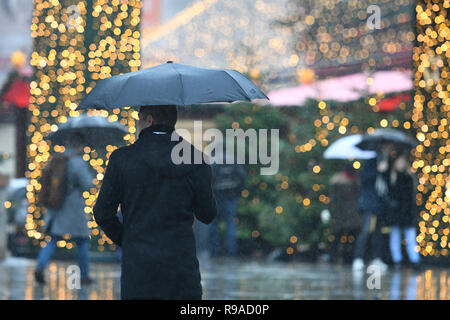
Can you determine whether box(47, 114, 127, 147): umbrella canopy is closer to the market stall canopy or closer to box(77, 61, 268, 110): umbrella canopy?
the market stall canopy

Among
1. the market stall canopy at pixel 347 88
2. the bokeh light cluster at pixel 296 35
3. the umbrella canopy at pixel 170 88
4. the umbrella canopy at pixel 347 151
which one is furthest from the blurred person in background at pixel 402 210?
the bokeh light cluster at pixel 296 35

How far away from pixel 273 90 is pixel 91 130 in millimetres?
9434

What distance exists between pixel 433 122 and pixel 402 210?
1.43 m

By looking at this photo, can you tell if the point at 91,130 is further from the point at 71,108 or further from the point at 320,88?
the point at 320,88

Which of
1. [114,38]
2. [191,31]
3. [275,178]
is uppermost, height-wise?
[191,31]

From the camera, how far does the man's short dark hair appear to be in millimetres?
5723

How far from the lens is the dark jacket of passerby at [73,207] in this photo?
1150cm

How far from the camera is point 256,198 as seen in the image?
17359mm

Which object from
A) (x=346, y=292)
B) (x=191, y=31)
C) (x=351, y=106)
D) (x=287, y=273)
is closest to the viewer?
(x=346, y=292)

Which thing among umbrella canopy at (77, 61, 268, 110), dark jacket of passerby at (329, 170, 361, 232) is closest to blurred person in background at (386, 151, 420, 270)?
dark jacket of passerby at (329, 170, 361, 232)

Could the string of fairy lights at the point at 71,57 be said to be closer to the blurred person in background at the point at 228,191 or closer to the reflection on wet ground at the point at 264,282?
the reflection on wet ground at the point at 264,282

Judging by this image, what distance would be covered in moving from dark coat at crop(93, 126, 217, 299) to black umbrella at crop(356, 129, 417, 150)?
8830mm

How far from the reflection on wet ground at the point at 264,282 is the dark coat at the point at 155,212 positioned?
4.61m
